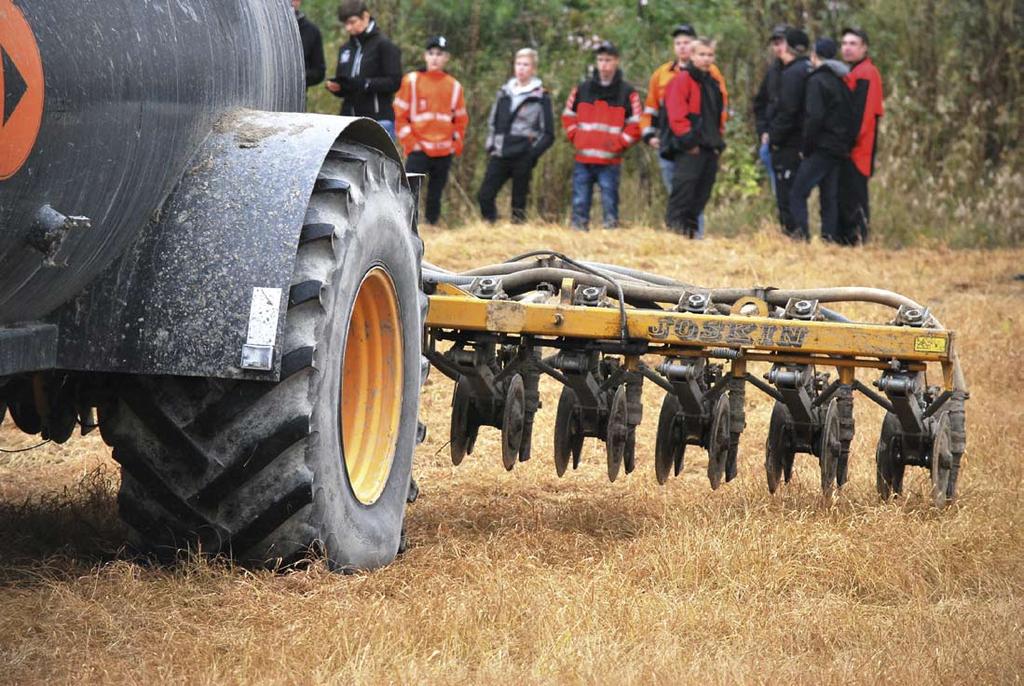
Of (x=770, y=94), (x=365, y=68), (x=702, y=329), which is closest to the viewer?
(x=702, y=329)

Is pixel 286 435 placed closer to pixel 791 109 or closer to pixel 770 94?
pixel 791 109

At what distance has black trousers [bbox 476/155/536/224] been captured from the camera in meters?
12.8

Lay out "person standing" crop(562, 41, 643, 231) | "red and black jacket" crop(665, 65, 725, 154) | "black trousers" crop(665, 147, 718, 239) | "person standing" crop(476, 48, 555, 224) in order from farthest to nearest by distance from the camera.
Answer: "person standing" crop(476, 48, 555, 224) → "person standing" crop(562, 41, 643, 231) → "black trousers" crop(665, 147, 718, 239) → "red and black jacket" crop(665, 65, 725, 154)

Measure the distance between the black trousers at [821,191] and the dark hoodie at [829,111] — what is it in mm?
120

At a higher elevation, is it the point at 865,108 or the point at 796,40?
the point at 796,40

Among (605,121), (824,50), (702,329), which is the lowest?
(702,329)

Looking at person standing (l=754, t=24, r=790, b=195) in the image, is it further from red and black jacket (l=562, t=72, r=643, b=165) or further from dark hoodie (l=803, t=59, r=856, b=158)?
red and black jacket (l=562, t=72, r=643, b=165)

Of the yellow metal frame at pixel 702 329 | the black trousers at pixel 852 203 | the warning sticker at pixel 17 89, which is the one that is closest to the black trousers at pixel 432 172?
the black trousers at pixel 852 203

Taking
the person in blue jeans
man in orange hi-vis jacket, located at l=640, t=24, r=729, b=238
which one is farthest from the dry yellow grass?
the person in blue jeans

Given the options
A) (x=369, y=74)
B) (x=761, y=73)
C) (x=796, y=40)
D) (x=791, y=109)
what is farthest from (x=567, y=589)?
(x=761, y=73)

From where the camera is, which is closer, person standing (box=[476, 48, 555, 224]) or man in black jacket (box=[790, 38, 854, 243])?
man in black jacket (box=[790, 38, 854, 243])

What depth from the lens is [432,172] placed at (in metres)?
12.6

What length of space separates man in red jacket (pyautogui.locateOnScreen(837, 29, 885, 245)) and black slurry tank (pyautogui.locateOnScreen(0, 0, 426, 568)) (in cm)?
869

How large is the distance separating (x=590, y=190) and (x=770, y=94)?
1.71 metres
